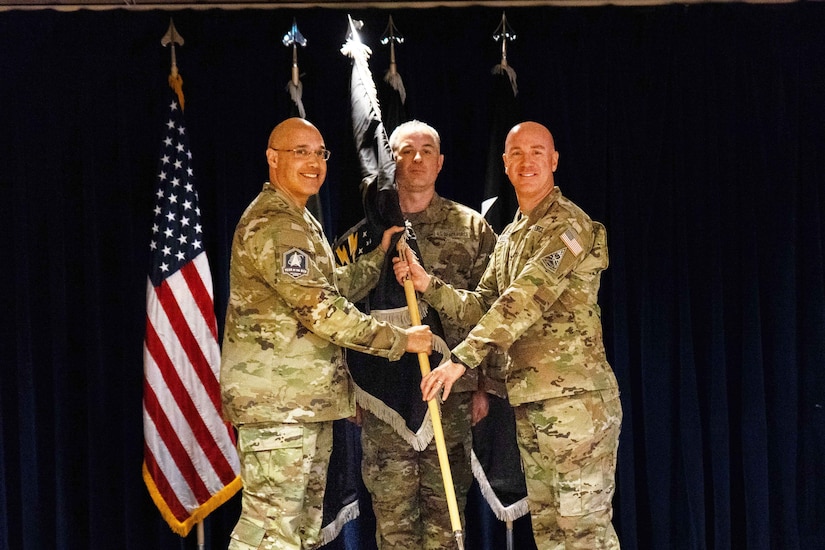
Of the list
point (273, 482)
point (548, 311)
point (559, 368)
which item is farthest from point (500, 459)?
point (273, 482)

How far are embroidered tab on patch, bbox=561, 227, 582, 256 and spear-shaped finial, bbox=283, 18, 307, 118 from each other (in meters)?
1.39

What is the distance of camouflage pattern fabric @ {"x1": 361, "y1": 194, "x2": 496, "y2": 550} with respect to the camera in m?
4.39

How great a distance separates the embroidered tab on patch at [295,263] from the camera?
12.8ft

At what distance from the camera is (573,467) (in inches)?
158

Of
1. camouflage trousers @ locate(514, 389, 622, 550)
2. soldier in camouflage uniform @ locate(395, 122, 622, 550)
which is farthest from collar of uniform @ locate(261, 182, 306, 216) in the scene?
camouflage trousers @ locate(514, 389, 622, 550)

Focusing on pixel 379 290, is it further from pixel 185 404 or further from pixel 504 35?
pixel 504 35

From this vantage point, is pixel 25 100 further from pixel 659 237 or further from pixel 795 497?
pixel 795 497

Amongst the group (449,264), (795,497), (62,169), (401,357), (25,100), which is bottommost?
(795,497)

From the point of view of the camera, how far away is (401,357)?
4395mm

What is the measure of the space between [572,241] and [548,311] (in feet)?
1.04

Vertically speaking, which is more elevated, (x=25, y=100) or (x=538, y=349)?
(x=25, y=100)

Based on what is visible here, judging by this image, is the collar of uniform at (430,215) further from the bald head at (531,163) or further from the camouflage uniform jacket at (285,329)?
the camouflage uniform jacket at (285,329)

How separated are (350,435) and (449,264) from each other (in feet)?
3.22

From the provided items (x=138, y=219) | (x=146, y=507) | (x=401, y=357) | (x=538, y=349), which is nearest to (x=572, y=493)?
(x=538, y=349)
